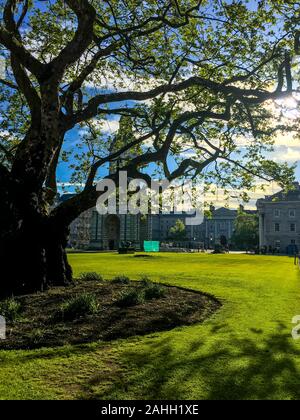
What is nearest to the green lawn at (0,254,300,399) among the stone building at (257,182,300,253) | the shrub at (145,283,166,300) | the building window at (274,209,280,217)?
the shrub at (145,283,166,300)

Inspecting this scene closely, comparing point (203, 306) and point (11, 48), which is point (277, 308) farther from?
point (11, 48)

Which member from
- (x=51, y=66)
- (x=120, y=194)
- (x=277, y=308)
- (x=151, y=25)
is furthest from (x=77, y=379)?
→ (x=151, y=25)

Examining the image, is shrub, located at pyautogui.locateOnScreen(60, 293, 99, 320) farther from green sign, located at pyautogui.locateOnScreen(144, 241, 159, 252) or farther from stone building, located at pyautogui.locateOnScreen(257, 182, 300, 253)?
stone building, located at pyautogui.locateOnScreen(257, 182, 300, 253)

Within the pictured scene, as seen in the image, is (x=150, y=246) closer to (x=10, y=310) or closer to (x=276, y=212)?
(x=276, y=212)

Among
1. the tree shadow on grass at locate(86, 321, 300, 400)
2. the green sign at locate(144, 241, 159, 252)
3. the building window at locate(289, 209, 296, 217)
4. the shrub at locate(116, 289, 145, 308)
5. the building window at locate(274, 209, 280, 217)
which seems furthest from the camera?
the building window at locate(274, 209, 280, 217)

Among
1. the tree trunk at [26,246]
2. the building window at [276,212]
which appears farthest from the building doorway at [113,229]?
A: the tree trunk at [26,246]

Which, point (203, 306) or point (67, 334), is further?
point (203, 306)

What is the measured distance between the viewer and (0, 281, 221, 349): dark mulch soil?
7.39 m

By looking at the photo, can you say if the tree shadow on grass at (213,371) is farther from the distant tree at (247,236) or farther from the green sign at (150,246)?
the distant tree at (247,236)

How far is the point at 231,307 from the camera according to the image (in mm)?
11344

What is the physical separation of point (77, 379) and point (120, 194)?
40.8 feet

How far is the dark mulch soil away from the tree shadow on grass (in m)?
1.29

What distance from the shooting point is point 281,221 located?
108 m

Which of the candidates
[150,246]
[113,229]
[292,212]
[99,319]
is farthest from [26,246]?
[292,212]
